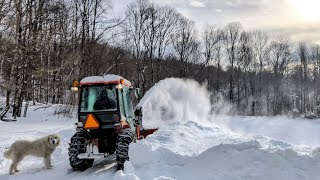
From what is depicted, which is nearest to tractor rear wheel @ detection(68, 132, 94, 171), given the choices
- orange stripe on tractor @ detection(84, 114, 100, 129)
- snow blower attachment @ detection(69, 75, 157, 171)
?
snow blower attachment @ detection(69, 75, 157, 171)

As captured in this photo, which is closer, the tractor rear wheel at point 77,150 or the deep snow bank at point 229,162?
the deep snow bank at point 229,162

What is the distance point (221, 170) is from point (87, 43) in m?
27.1

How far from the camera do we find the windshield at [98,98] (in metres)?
9.34

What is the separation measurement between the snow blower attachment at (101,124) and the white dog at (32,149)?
33.8 inches

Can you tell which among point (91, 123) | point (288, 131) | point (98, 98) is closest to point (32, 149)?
point (91, 123)

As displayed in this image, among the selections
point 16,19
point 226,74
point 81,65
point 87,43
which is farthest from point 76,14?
point 226,74

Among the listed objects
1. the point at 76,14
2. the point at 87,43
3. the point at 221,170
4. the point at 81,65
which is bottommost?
the point at 221,170

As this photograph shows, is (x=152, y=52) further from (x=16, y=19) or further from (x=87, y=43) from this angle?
(x=16, y=19)

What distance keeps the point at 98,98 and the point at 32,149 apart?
2.07 m

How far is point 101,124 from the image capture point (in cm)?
910

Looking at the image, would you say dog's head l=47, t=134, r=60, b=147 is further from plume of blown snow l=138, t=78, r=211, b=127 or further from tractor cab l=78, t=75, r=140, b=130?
plume of blown snow l=138, t=78, r=211, b=127

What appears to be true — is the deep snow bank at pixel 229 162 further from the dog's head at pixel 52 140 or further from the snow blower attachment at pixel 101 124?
the dog's head at pixel 52 140

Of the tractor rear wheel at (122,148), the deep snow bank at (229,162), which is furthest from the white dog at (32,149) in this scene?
the deep snow bank at (229,162)

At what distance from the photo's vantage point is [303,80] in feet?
282
